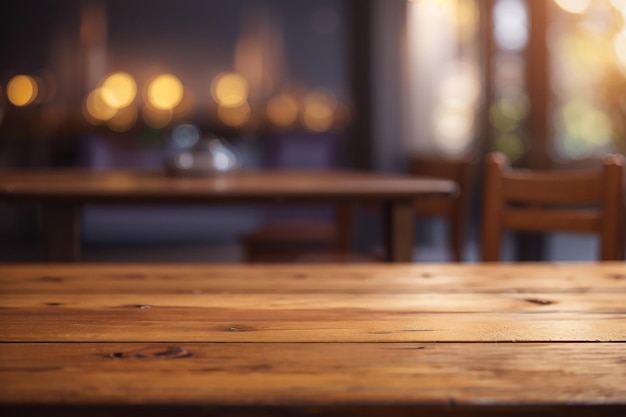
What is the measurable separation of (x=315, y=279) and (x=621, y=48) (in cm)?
455

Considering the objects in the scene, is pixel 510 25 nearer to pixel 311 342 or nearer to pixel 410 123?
pixel 410 123

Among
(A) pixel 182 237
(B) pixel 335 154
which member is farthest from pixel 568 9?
(A) pixel 182 237

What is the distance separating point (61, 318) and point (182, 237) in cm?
512

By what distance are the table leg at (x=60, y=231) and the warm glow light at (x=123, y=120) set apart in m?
4.57

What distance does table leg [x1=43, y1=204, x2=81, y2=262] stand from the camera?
203 centimetres

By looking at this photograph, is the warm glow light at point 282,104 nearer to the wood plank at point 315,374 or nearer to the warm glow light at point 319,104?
the warm glow light at point 319,104

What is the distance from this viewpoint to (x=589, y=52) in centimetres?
485

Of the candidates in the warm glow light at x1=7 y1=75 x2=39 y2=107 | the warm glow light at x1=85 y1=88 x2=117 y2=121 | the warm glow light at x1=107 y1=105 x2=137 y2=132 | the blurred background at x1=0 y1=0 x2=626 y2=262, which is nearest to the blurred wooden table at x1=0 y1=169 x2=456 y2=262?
the blurred background at x1=0 y1=0 x2=626 y2=262

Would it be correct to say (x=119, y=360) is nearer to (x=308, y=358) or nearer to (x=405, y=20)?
(x=308, y=358)

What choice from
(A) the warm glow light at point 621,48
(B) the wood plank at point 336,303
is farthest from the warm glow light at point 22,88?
(B) the wood plank at point 336,303

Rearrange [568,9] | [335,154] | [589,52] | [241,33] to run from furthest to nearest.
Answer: [241,33] < [335,154] < [589,52] < [568,9]

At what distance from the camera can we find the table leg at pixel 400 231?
2041 millimetres

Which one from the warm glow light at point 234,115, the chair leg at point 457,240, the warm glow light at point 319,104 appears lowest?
the chair leg at point 457,240

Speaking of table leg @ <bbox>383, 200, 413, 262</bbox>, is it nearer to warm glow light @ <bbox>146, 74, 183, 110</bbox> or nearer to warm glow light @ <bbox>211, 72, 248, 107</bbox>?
warm glow light @ <bbox>211, 72, 248, 107</bbox>
